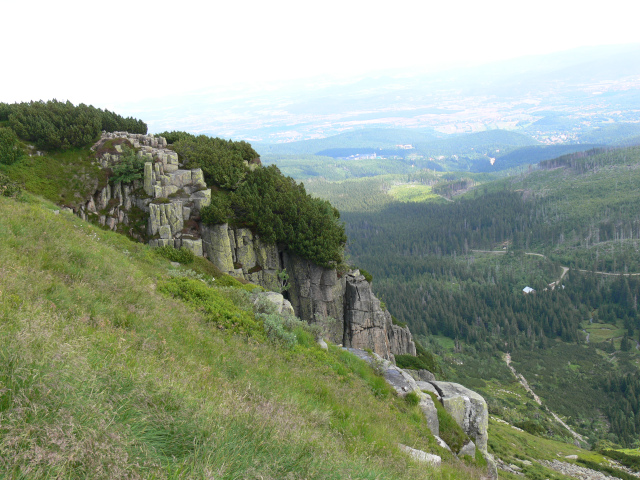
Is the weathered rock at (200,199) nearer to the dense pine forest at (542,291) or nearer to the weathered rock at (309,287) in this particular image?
the weathered rock at (309,287)

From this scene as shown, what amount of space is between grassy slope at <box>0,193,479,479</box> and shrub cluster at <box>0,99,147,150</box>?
2404 cm

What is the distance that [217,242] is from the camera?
29.2 metres

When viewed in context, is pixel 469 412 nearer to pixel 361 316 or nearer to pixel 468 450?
pixel 468 450

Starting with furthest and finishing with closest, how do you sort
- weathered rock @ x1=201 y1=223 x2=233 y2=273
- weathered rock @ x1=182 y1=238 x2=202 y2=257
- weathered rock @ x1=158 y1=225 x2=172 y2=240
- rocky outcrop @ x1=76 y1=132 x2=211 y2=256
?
weathered rock @ x1=201 y1=223 x2=233 y2=273 → rocky outcrop @ x1=76 y1=132 x2=211 y2=256 → weathered rock @ x1=158 y1=225 x2=172 y2=240 → weathered rock @ x1=182 y1=238 x2=202 y2=257

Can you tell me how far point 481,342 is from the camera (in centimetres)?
10719

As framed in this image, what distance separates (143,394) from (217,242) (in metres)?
25.2

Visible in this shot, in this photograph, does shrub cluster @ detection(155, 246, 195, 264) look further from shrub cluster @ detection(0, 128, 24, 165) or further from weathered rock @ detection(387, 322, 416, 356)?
weathered rock @ detection(387, 322, 416, 356)

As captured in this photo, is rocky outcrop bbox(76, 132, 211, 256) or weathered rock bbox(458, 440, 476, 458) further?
rocky outcrop bbox(76, 132, 211, 256)

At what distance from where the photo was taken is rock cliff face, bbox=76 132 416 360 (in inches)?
1133

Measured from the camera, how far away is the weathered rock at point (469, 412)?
16578mm

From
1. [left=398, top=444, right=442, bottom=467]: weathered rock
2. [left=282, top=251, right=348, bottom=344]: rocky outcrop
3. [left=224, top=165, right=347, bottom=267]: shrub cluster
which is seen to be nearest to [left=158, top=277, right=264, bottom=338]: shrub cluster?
[left=398, top=444, right=442, bottom=467]: weathered rock

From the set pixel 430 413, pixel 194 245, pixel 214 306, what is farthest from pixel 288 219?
pixel 430 413

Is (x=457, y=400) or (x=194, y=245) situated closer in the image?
(x=457, y=400)

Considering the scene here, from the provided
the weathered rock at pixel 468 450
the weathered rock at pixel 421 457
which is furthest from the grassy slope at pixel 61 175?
the weathered rock at pixel 468 450
